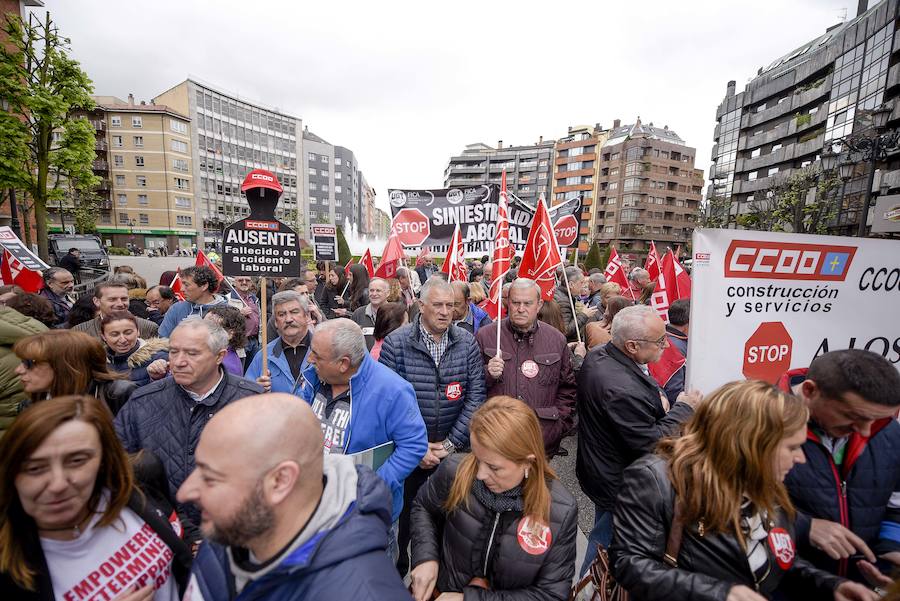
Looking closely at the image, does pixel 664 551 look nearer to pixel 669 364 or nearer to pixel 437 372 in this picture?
pixel 437 372

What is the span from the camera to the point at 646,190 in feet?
194

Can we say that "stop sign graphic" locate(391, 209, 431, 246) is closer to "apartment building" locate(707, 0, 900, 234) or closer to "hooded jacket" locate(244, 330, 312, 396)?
"hooded jacket" locate(244, 330, 312, 396)

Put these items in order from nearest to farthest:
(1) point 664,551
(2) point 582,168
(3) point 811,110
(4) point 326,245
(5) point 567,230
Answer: (1) point 664,551 < (5) point 567,230 < (4) point 326,245 < (3) point 811,110 < (2) point 582,168

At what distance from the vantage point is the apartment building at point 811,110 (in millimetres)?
29859

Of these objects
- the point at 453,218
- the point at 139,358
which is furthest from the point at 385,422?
the point at 453,218

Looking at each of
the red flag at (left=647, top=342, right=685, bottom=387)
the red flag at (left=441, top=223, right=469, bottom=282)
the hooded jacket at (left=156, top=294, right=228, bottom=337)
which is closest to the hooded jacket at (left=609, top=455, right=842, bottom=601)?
the red flag at (left=647, top=342, right=685, bottom=387)

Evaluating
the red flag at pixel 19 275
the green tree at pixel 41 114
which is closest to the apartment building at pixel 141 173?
the green tree at pixel 41 114

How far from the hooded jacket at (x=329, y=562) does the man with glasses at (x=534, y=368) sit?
2.29 m

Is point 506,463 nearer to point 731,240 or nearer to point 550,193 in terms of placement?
point 731,240

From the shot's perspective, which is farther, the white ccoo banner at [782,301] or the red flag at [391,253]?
the red flag at [391,253]

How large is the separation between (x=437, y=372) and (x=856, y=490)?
2.46 meters

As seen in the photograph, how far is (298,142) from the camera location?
7094cm

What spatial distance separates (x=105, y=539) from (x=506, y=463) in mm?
1564

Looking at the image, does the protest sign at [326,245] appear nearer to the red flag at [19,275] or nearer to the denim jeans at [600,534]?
the red flag at [19,275]
